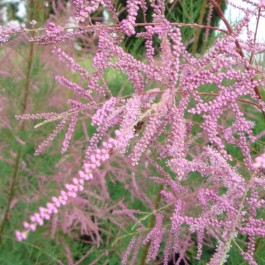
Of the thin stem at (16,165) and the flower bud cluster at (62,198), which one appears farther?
the thin stem at (16,165)

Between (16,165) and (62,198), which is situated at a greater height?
(62,198)

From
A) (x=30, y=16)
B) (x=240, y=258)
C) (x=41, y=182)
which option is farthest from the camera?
(x=41, y=182)

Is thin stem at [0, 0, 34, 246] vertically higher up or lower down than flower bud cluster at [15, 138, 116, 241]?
lower down

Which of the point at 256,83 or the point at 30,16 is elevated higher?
the point at 256,83

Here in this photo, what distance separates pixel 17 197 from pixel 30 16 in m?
0.91

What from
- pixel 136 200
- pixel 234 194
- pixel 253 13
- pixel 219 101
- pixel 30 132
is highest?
pixel 253 13

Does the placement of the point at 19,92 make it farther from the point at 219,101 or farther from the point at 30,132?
the point at 219,101

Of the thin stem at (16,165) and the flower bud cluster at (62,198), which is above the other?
the flower bud cluster at (62,198)

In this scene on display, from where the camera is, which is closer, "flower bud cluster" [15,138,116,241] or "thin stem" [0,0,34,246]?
"flower bud cluster" [15,138,116,241]

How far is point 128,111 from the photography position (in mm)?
1009

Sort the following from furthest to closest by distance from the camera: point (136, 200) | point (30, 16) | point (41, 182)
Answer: point (136, 200)
point (41, 182)
point (30, 16)

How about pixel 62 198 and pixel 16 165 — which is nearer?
pixel 62 198

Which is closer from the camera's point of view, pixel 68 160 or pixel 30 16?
pixel 30 16

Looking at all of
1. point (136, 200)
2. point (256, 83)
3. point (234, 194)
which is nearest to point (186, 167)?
point (234, 194)
